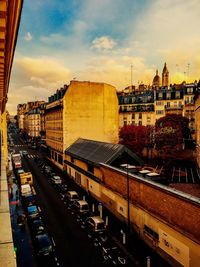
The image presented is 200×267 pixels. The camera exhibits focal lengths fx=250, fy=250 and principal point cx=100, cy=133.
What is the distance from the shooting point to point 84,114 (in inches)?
2116

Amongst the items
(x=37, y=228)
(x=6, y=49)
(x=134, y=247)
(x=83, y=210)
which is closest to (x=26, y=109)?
(x=83, y=210)

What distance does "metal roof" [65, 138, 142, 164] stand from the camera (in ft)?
111

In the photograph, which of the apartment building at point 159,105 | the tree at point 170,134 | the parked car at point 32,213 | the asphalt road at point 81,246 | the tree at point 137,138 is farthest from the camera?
the apartment building at point 159,105

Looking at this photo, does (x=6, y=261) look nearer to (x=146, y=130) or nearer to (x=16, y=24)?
(x=16, y=24)

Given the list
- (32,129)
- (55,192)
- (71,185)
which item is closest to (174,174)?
(71,185)

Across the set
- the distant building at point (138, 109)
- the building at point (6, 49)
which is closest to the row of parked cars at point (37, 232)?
the building at point (6, 49)

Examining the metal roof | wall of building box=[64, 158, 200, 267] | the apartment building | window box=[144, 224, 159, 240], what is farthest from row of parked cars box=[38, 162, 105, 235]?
the apartment building

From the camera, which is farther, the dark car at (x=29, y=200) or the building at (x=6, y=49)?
the dark car at (x=29, y=200)

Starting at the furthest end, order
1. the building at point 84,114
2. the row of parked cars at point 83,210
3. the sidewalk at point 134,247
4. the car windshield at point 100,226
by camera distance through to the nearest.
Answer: the building at point 84,114
the row of parked cars at point 83,210
the car windshield at point 100,226
the sidewalk at point 134,247

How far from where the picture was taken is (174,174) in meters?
44.9

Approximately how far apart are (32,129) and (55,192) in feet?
281

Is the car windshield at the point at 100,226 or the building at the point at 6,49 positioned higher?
the building at the point at 6,49

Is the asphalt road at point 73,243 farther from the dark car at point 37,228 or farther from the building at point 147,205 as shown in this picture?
the building at point 147,205

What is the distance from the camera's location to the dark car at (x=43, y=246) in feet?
64.2
